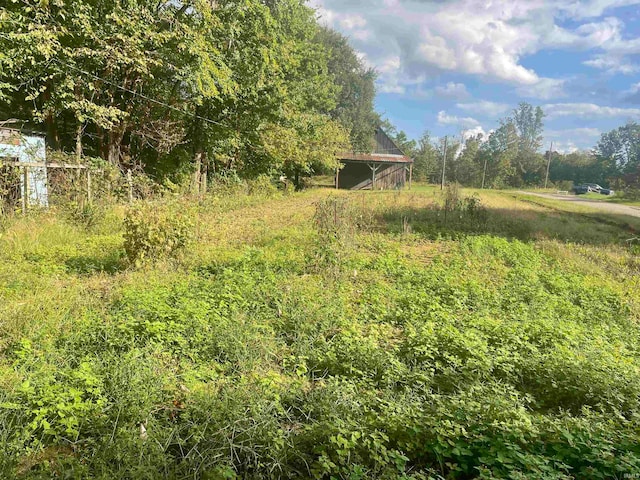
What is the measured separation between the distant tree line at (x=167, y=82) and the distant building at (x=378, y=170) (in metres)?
9.79

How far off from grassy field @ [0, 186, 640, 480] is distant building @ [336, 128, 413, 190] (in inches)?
1016

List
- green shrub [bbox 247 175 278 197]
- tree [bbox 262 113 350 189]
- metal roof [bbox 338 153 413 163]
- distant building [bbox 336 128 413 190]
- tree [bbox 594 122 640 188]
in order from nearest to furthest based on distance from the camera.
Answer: tree [bbox 262 113 350 189] < green shrub [bbox 247 175 278 197] < metal roof [bbox 338 153 413 163] < distant building [bbox 336 128 413 190] < tree [bbox 594 122 640 188]

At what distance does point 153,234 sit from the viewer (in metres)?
6.09

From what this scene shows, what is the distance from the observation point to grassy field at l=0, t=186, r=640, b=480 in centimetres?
238

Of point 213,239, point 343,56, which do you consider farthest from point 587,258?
point 343,56

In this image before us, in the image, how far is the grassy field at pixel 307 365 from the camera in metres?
2.38

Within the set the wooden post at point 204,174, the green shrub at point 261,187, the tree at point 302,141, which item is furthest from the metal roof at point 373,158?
the wooden post at point 204,174

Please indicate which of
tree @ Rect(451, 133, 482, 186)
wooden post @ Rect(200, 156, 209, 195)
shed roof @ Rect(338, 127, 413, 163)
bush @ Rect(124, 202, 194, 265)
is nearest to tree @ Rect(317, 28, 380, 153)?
shed roof @ Rect(338, 127, 413, 163)

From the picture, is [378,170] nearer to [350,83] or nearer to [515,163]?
[350,83]

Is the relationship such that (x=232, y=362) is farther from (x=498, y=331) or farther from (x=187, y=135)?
(x=187, y=135)

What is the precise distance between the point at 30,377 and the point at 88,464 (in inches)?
42.8

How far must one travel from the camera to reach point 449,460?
8.09ft

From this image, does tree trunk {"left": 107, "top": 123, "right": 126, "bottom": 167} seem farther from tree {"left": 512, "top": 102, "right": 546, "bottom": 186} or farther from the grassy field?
tree {"left": 512, "top": 102, "right": 546, "bottom": 186}

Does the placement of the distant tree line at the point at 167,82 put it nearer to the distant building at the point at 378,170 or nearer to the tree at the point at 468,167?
the distant building at the point at 378,170
